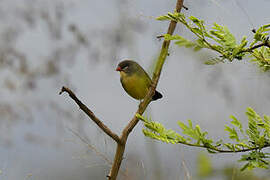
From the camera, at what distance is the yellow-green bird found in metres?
2.46

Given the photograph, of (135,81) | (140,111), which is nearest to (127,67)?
(135,81)

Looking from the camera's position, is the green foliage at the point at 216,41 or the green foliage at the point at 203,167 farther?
the green foliage at the point at 203,167

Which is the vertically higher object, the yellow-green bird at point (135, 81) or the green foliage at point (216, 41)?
the yellow-green bird at point (135, 81)

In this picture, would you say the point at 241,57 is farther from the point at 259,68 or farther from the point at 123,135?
the point at 123,135

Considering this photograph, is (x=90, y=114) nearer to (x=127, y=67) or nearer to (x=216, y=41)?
(x=216, y=41)

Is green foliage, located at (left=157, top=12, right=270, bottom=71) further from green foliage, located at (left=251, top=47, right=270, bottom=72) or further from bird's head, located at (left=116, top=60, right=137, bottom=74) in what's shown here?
bird's head, located at (left=116, top=60, right=137, bottom=74)

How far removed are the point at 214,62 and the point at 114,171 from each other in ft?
1.72

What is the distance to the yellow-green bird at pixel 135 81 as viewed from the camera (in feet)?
8.07

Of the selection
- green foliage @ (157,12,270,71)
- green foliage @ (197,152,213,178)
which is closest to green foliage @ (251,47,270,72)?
green foliage @ (157,12,270,71)

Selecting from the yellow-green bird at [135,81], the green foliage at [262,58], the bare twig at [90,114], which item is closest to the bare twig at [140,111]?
the bare twig at [90,114]

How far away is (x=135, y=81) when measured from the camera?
2.49 metres

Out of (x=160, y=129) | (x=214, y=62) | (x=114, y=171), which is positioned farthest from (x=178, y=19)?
(x=114, y=171)

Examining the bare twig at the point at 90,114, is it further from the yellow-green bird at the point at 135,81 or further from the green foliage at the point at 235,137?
the yellow-green bird at the point at 135,81

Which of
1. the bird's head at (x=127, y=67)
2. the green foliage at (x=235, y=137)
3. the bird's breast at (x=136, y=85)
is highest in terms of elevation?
the bird's head at (x=127, y=67)
